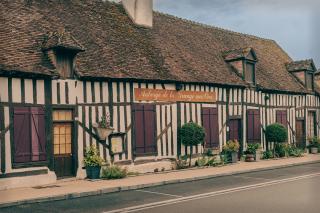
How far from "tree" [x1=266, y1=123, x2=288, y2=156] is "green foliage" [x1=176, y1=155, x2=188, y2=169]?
591cm

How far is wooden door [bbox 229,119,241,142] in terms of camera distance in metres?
19.1

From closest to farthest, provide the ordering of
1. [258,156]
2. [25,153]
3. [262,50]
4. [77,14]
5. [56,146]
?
[25,153]
[56,146]
[77,14]
[258,156]
[262,50]

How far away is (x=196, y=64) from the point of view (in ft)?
60.4

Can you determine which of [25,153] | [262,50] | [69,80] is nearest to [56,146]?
[25,153]

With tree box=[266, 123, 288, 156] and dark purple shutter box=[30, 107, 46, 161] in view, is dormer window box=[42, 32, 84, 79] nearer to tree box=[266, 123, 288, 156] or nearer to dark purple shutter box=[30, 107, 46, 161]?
dark purple shutter box=[30, 107, 46, 161]

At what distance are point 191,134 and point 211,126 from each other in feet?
7.06

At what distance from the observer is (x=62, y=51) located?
13070 millimetres

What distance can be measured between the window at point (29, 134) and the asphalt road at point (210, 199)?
281cm

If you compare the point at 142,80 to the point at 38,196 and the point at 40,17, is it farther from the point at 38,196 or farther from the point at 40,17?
the point at 38,196

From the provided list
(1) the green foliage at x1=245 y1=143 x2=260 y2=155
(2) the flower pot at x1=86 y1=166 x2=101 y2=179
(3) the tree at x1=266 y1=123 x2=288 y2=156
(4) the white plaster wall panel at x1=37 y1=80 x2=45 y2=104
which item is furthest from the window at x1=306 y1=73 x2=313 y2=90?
(4) the white plaster wall panel at x1=37 y1=80 x2=45 y2=104

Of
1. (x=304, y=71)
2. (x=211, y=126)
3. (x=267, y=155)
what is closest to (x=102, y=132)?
(x=211, y=126)

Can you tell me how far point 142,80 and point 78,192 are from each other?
5821mm

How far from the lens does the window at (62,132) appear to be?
12.8m

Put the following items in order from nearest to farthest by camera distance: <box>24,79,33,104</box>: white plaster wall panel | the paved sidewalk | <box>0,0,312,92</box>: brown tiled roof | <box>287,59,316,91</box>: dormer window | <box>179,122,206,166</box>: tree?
the paved sidewalk, <box>24,79,33,104</box>: white plaster wall panel, <box>0,0,312,92</box>: brown tiled roof, <box>179,122,206,166</box>: tree, <box>287,59,316,91</box>: dormer window
